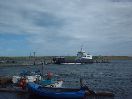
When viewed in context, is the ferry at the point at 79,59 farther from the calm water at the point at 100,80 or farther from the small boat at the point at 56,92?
the small boat at the point at 56,92

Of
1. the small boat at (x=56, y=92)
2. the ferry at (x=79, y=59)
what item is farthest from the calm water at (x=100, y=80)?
the ferry at (x=79, y=59)

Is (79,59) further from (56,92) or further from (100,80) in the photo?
(56,92)

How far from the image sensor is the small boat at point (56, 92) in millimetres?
29703

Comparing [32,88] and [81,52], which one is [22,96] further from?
[81,52]

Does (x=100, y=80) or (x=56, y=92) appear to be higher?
(x=56, y=92)

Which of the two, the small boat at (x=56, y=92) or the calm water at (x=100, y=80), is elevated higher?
the small boat at (x=56, y=92)

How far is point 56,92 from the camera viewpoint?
30641 millimetres

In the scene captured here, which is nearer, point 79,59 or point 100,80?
point 100,80

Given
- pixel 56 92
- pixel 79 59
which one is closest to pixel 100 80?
pixel 56 92

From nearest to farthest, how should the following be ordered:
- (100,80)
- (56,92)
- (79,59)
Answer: (56,92)
(100,80)
(79,59)

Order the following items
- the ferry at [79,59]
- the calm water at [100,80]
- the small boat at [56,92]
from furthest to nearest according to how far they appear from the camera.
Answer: the ferry at [79,59] < the calm water at [100,80] < the small boat at [56,92]

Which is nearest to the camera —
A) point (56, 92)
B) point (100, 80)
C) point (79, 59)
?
point (56, 92)

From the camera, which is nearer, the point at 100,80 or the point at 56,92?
the point at 56,92

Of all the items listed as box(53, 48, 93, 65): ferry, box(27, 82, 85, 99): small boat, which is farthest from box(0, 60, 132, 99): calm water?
box(53, 48, 93, 65): ferry
